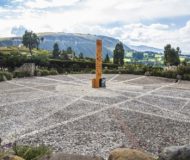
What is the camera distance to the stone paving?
10695 millimetres

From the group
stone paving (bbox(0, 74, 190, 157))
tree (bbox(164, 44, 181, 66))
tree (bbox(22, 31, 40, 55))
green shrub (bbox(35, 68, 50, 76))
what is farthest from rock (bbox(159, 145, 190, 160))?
tree (bbox(22, 31, 40, 55))

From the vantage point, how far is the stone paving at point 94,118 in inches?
421

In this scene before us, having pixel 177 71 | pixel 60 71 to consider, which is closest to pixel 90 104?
pixel 177 71

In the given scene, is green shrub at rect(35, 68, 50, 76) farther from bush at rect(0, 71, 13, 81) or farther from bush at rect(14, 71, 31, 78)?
bush at rect(0, 71, 13, 81)

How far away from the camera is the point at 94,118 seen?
14.0 metres

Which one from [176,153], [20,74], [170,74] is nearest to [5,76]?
[20,74]

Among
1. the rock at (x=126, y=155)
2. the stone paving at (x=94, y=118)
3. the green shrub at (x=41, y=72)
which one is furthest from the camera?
the green shrub at (x=41, y=72)

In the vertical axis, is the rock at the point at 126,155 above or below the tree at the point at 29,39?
below

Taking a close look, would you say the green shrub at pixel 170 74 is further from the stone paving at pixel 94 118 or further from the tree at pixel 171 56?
the tree at pixel 171 56

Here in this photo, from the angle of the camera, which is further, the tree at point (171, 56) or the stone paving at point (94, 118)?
the tree at point (171, 56)

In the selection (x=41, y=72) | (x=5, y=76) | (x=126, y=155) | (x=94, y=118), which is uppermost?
(x=41, y=72)

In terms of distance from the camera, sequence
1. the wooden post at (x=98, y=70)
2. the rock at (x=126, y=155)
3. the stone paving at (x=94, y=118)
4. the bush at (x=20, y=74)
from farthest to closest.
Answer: the bush at (x=20, y=74) < the wooden post at (x=98, y=70) < the stone paving at (x=94, y=118) < the rock at (x=126, y=155)

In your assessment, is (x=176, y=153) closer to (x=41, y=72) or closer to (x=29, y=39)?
(x=41, y=72)

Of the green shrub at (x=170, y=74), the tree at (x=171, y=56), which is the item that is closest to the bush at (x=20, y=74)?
the green shrub at (x=170, y=74)
